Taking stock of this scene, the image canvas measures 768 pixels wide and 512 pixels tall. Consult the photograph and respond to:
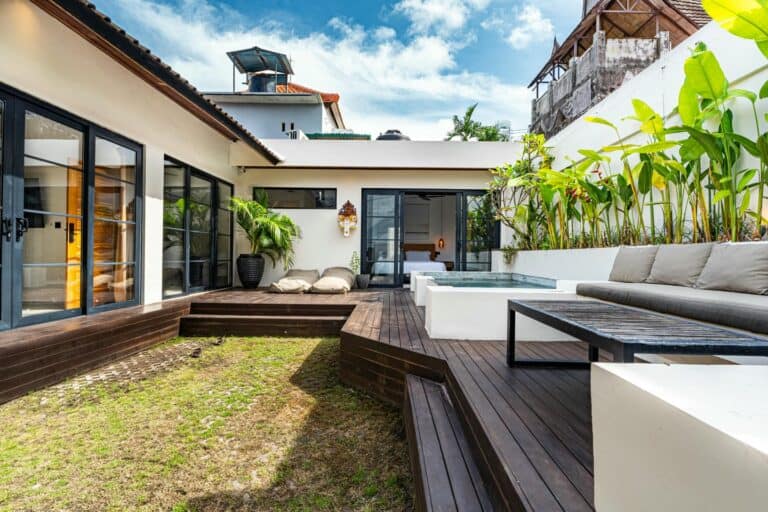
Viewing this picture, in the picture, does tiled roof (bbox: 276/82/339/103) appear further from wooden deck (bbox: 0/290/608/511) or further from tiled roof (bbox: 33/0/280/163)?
wooden deck (bbox: 0/290/608/511)

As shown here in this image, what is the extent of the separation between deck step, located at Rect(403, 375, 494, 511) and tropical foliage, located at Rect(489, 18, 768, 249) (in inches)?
113

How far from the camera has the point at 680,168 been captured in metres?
3.58

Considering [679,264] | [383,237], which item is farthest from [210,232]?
[679,264]

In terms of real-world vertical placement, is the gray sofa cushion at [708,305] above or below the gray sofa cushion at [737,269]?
below

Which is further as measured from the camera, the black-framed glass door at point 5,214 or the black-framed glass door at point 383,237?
→ the black-framed glass door at point 383,237

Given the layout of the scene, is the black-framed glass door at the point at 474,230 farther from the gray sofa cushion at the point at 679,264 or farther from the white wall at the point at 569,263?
the gray sofa cushion at the point at 679,264

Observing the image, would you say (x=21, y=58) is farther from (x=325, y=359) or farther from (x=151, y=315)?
(x=325, y=359)

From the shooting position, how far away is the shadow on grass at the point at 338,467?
5.77 ft

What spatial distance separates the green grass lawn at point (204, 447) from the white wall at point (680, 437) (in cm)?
116

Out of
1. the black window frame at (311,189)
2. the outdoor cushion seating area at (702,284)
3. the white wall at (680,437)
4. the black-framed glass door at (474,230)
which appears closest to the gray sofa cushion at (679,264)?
the outdoor cushion seating area at (702,284)

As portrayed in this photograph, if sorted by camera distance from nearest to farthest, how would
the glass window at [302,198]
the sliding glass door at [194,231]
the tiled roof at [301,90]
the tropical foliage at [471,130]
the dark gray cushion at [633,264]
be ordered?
the dark gray cushion at [633,264], the sliding glass door at [194,231], the glass window at [302,198], the tiled roof at [301,90], the tropical foliage at [471,130]

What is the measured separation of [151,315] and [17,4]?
314 cm

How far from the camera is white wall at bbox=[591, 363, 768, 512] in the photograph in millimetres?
579

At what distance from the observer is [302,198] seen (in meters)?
8.62
